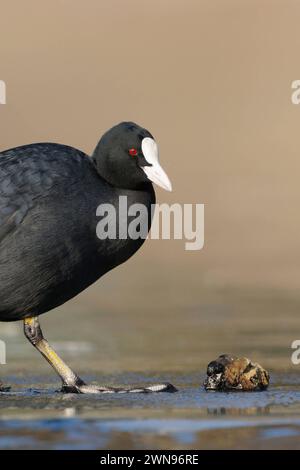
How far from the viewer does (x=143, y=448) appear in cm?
589

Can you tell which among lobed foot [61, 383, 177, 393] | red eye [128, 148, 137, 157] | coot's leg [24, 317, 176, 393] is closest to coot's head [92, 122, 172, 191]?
red eye [128, 148, 137, 157]

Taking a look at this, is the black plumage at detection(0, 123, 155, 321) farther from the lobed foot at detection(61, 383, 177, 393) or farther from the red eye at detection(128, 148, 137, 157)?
the lobed foot at detection(61, 383, 177, 393)

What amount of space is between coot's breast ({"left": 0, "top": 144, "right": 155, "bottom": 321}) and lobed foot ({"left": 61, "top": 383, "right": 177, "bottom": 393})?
22.8 inches

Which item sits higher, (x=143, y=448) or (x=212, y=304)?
(x=212, y=304)

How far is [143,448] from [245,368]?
→ 8.66 ft

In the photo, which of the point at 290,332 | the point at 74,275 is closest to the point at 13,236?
the point at 74,275

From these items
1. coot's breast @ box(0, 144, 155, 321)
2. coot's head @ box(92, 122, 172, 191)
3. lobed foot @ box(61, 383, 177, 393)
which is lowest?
lobed foot @ box(61, 383, 177, 393)

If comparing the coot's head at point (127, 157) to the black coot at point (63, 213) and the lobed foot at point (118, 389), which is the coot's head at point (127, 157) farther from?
the lobed foot at point (118, 389)

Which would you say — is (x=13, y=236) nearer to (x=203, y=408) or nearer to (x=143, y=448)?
(x=203, y=408)

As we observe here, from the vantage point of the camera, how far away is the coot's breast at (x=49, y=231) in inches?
327

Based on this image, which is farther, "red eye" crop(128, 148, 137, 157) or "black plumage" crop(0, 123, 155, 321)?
"red eye" crop(128, 148, 137, 157)

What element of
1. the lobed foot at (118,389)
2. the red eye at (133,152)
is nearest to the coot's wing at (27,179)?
the red eye at (133,152)

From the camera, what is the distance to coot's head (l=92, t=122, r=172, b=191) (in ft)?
27.9

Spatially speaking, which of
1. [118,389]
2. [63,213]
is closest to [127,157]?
[63,213]
